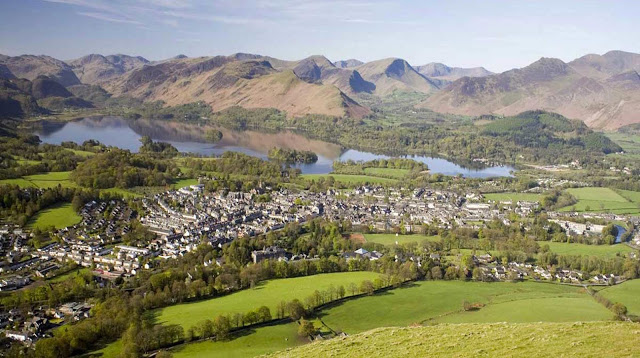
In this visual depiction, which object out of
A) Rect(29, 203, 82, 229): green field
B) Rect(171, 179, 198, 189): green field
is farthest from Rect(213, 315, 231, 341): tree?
Rect(171, 179, 198, 189): green field

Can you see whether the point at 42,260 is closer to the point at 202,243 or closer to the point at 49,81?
the point at 202,243

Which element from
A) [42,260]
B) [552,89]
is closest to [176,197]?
[42,260]

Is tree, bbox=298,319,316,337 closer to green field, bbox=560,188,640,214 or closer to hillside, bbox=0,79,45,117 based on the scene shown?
green field, bbox=560,188,640,214

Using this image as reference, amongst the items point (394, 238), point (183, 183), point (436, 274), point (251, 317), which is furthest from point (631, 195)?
point (251, 317)

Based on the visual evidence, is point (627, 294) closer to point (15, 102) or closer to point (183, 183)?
point (183, 183)

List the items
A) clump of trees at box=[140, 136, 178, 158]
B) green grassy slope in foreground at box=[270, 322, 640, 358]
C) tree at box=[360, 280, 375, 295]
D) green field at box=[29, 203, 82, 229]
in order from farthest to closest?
clump of trees at box=[140, 136, 178, 158] → green field at box=[29, 203, 82, 229] → tree at box=[360, 280, 375, 295] → green grassy slope in foreground at box=[270, 322, 640, 358]

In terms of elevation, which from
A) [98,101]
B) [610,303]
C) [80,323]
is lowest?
[610,303]

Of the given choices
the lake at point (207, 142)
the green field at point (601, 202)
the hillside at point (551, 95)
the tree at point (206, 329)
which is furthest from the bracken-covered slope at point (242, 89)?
the tree at point (206, 329)

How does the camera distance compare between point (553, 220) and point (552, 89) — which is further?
point (552, 89)
